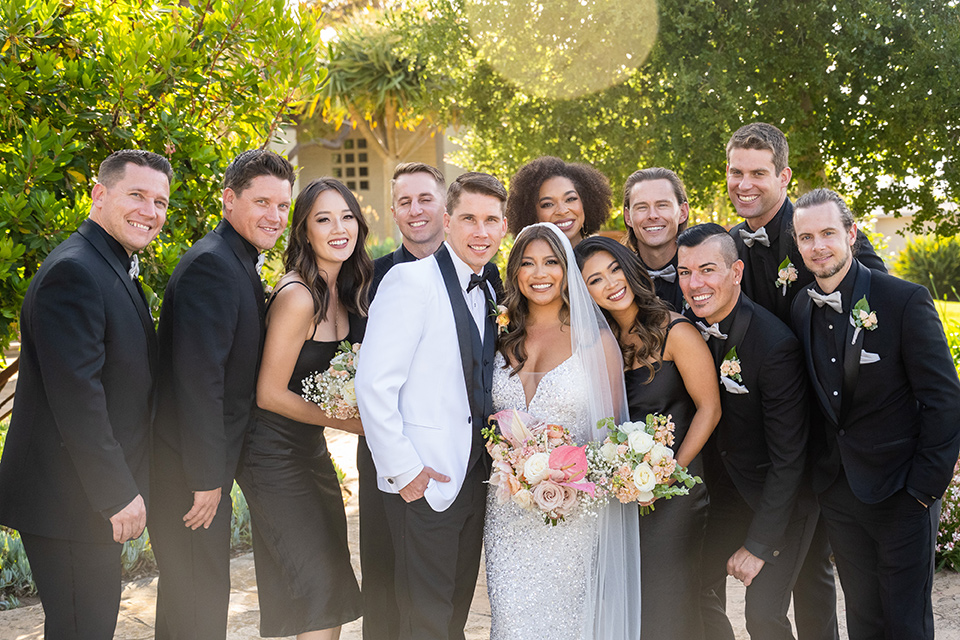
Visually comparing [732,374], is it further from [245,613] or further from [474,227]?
[245,613]

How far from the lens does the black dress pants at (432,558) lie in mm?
3709

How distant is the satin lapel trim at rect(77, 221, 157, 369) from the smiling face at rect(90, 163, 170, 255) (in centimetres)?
10

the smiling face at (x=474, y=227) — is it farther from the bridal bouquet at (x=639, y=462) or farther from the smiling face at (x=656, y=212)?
the smiling face at (x=656, y=212)

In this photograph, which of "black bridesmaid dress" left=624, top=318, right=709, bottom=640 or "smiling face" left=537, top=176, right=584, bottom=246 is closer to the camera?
"black bridesmaid dress" left=624, top=318, right=709, bottom=640

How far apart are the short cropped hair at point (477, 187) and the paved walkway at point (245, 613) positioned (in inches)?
112

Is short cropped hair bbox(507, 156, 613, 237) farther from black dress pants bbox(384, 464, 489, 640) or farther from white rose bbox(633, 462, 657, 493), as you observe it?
white rose bbox(633, 462, 657, 493)

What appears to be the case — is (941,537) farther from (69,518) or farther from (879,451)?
(69,518)

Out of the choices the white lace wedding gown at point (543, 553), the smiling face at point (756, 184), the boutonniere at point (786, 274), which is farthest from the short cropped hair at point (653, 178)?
the white lace wedding gown at point (543, 553)

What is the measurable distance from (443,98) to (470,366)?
26.0 feet

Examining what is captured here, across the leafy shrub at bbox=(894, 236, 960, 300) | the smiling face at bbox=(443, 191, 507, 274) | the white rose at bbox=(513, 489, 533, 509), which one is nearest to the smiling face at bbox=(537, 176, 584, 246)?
the smiling face at bbox=(443, 191, 507, 274)

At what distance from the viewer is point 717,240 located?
13.2 ft

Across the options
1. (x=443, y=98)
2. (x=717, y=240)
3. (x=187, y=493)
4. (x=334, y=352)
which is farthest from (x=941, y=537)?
(x=443, y=98)

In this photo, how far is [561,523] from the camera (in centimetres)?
379

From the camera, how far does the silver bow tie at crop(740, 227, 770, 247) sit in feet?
15.4
